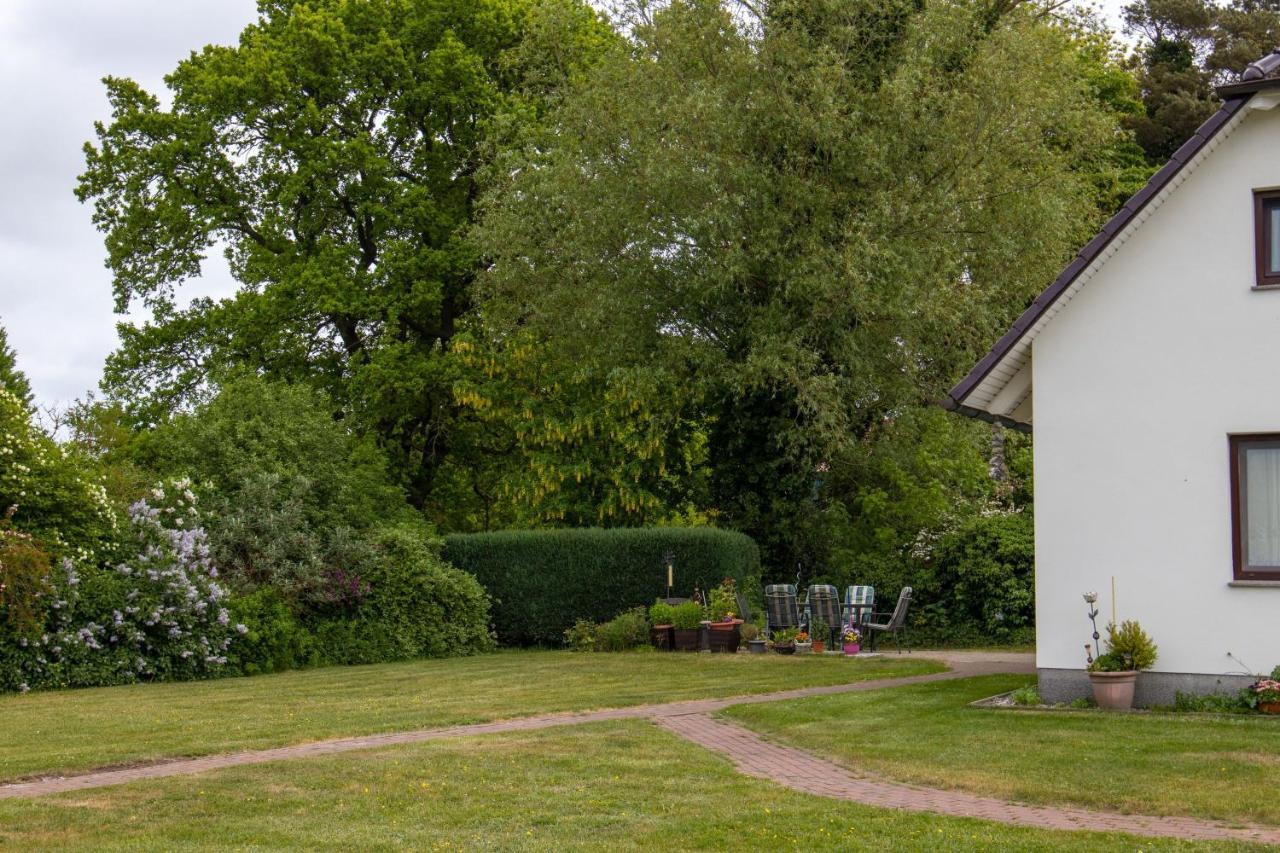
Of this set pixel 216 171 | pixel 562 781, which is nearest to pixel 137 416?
pixel 216 171

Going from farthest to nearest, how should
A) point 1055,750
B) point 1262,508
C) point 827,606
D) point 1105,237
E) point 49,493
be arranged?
point 827,606 → point 49,493 → point 1105,237 → point 1262,508 → point 1055,750

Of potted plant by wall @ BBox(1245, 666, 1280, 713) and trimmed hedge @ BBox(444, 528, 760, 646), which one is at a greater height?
trimmed hedge @ BBox(444, 528, 760, 646)

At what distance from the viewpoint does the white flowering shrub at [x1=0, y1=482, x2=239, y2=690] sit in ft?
65.6

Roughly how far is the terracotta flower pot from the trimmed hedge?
1191 centimetres

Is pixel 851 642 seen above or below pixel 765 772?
above

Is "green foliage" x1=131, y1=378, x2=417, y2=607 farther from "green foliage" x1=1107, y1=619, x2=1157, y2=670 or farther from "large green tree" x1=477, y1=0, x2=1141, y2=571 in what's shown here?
"green foliage" x1=1107, y1=619, x2=1157, y2=670

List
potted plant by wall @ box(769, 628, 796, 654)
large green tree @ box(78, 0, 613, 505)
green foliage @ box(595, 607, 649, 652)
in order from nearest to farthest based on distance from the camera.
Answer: potted plant by wall @ box(769, 628, 796, 654) → green foliage @ box(595, 607, 649, 652) → large green tree @ box(78, 0, 613, 505)

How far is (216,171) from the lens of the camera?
117 feet

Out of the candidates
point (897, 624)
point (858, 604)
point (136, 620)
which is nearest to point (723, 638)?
point (858, 604)

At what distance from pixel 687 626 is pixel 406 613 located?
5.17 m

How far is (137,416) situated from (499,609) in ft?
44.5

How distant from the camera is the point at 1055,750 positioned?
479 inches

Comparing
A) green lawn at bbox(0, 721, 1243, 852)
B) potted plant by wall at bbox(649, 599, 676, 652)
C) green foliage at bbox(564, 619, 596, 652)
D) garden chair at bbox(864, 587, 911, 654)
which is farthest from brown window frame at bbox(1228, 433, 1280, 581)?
green foliage at bbox(564, 619, 596, 652)

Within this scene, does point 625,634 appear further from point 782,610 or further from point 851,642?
point 851,642
